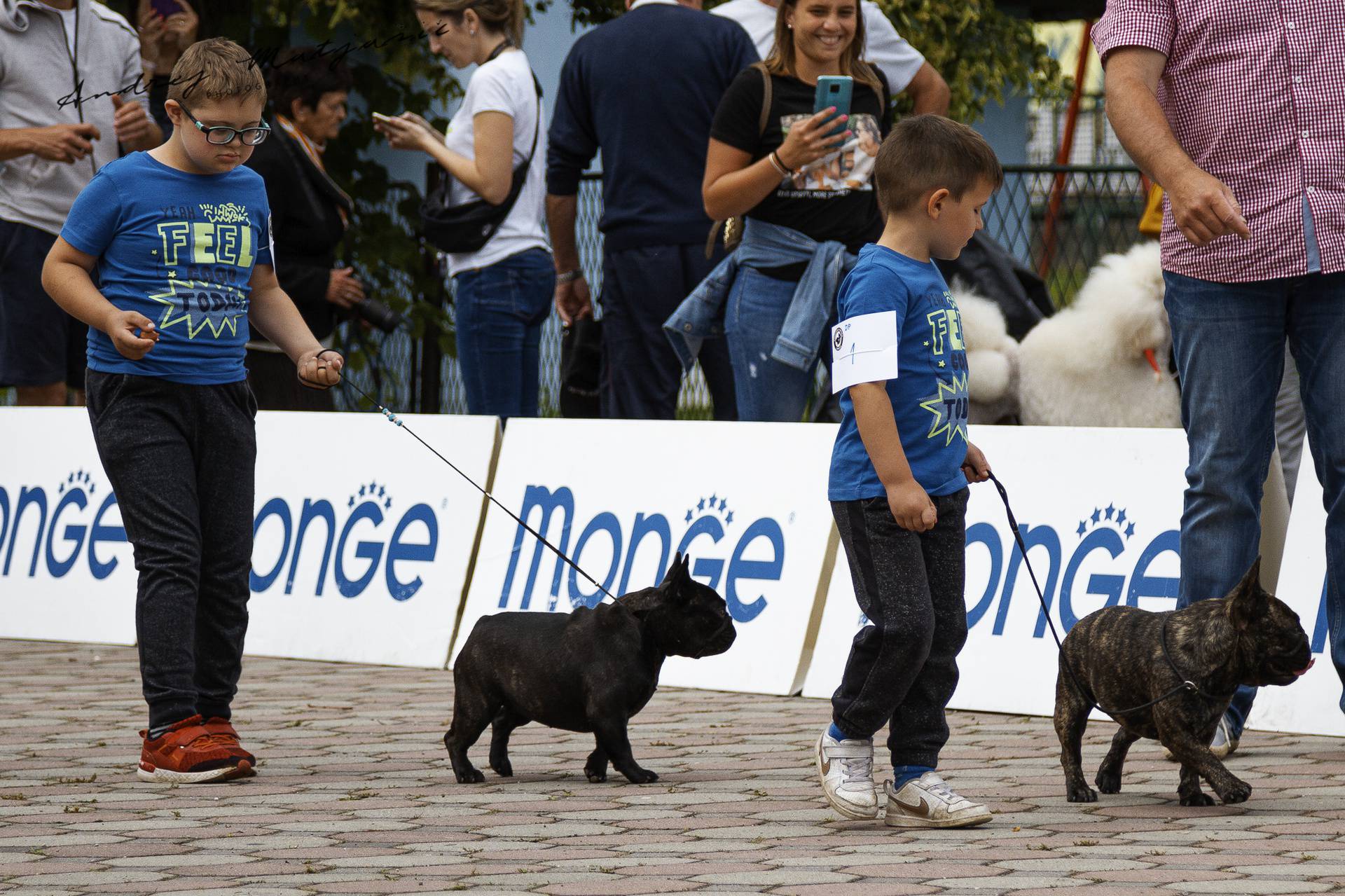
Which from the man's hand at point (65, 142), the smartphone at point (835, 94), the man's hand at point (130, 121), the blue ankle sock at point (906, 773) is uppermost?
the smartphone at point (835, 94)

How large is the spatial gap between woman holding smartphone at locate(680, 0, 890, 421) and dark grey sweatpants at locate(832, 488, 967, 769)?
2.44 meters

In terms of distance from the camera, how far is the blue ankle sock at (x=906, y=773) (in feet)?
14.2

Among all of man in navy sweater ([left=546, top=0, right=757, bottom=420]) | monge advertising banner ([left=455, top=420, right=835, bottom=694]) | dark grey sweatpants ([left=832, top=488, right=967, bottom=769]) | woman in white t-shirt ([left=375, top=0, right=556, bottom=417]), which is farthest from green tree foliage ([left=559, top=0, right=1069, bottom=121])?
dark grey sweatpants ([left=832, top=488, right=967, bottom=769])

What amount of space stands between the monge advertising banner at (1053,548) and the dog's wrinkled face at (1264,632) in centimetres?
160

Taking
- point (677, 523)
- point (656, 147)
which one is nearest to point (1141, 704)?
point (677, 523)

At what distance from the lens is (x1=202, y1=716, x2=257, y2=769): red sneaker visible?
505cm

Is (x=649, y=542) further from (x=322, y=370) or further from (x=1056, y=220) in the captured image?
(x=1056, y=220)

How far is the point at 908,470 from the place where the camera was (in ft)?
13.3

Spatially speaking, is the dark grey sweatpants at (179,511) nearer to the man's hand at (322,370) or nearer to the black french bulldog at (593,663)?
the man's hand at (322,370)

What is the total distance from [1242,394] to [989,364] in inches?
175

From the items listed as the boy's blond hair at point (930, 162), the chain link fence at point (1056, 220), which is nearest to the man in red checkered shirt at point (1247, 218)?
the boy's blond hair at point (930, 162)

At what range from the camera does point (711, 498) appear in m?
7.14

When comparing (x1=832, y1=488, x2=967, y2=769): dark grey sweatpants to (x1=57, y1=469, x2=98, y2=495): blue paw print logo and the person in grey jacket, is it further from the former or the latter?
(x1=57, y1=469, x2=98, y2=495): blue paw print logo

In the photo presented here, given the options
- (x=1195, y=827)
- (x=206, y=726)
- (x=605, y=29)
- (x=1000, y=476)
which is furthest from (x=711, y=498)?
(x=1195, y=827)
